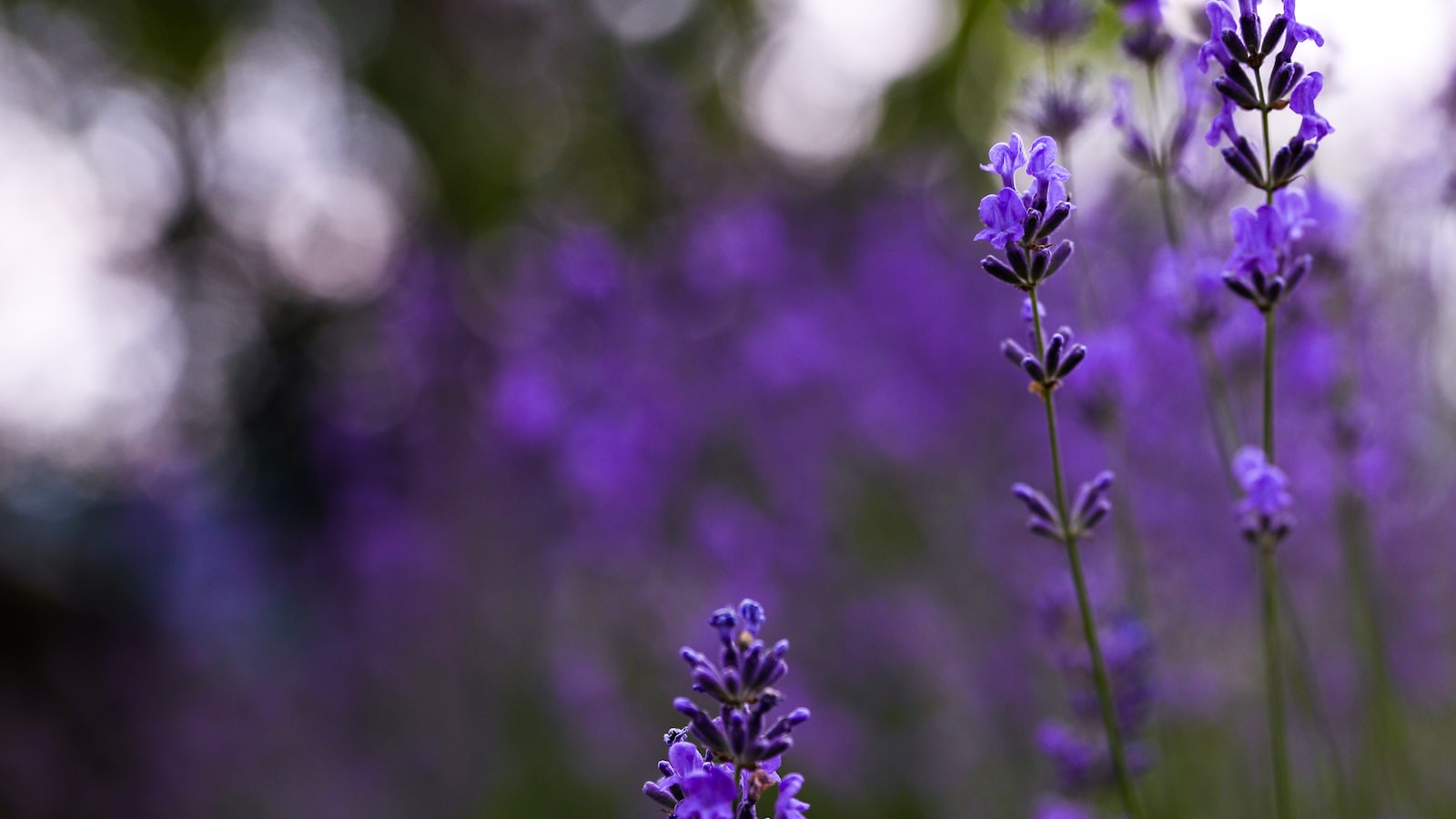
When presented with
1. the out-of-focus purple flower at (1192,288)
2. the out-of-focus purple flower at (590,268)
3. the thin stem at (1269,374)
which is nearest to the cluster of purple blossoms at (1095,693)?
the out-of-focus purple flower at (1192,288)

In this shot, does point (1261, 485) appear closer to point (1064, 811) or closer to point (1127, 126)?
point (1127, 126)

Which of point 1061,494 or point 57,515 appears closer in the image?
point 1061,494

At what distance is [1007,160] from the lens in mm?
1068

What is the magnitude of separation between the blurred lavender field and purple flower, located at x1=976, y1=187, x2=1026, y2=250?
0.54 metres

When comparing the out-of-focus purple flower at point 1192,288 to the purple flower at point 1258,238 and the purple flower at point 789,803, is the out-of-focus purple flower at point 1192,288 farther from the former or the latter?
the purple flower at point 789,803

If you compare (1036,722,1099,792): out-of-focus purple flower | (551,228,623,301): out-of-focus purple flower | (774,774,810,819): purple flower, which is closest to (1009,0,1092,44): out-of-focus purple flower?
(1036,722,1099,792): out-of-focus purple flower

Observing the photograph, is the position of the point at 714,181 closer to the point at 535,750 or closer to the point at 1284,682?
the point at 535,750

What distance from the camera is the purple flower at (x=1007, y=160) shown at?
107 centimetres

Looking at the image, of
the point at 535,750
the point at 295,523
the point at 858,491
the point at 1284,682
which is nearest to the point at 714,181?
the point at 858,491

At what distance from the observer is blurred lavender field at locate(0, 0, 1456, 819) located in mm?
2174

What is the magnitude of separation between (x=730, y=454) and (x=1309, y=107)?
3.90 meters

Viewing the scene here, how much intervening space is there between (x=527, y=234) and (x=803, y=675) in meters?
4.97

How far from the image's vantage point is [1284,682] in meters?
3.11

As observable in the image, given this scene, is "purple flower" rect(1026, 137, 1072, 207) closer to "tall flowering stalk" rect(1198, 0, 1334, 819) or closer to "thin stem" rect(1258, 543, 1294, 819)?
"tall flowering stalk" rect(1198, 0, 1334, 819)
